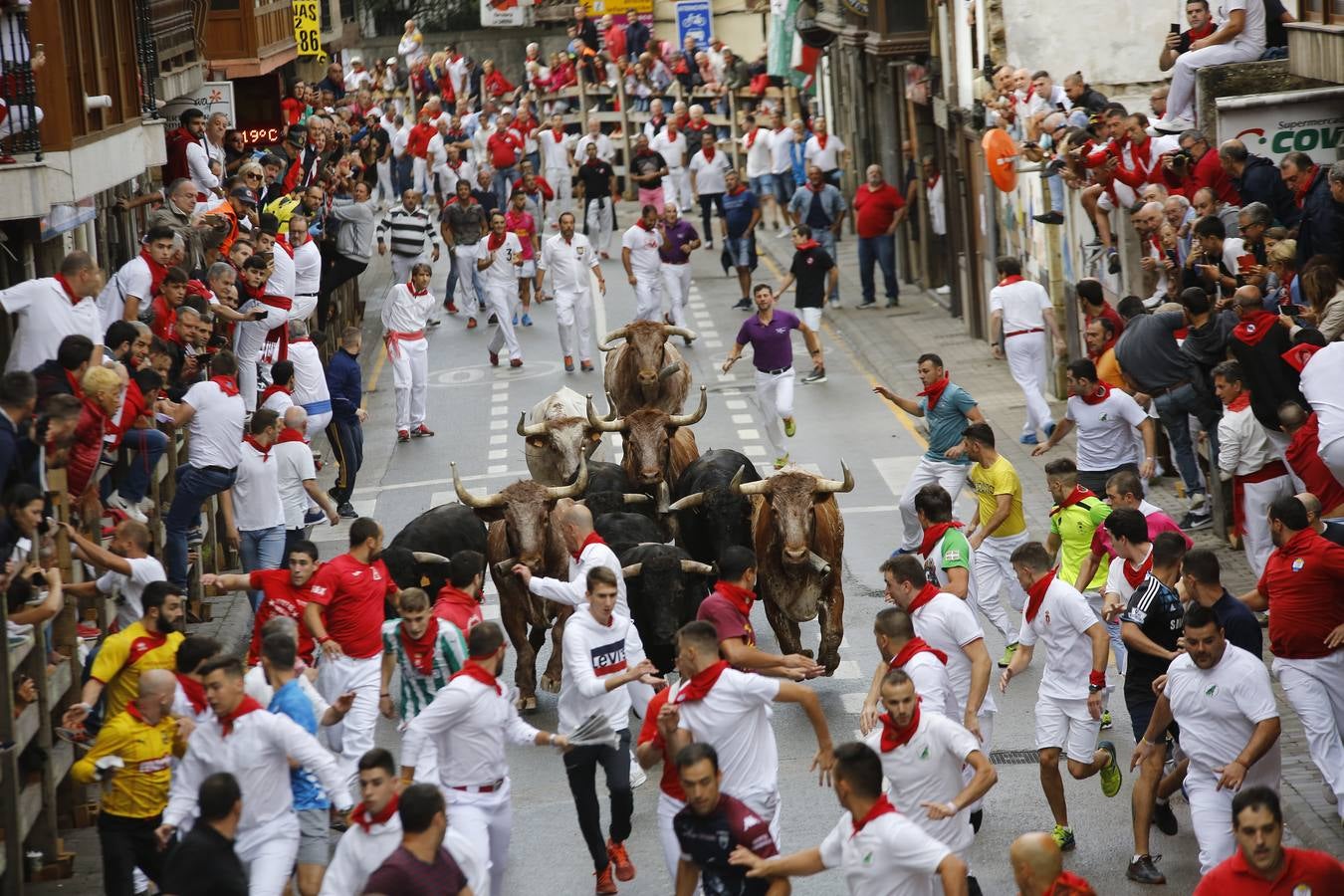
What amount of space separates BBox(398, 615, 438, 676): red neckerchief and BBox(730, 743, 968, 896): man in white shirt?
341 cm

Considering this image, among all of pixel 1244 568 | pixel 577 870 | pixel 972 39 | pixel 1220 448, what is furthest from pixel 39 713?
pixel 972 39

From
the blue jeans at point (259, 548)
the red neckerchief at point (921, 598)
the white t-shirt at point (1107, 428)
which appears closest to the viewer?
the red neckerchief at point (921, 598)

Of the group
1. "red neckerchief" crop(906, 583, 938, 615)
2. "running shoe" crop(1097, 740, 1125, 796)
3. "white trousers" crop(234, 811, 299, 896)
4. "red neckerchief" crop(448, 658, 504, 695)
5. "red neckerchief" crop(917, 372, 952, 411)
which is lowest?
"running shoe" crop(1097, 740, 1125, 796)

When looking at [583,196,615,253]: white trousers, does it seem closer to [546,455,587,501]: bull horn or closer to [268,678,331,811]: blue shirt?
[546,455,587,501]: bull horn

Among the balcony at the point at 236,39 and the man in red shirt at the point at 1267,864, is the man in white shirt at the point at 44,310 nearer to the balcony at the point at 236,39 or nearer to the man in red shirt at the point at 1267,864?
the man in red shirt at the point at 1267,864

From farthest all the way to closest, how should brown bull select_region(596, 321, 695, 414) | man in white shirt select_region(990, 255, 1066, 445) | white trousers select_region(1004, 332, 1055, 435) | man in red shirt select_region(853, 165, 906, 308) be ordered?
1. man in red shirt select_region(853, 165, 906, 308)
2. white trousers select_region(1004, 332, 1055, 435)
3. man in white shirt select_region(990, 255, 1066, 445)
4. brown bull select_region(596, 321, 695, 414)

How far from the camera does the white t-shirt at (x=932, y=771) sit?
31.8 feet

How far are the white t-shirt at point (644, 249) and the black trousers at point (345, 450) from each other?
827 centimetres

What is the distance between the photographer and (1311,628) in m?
11.2

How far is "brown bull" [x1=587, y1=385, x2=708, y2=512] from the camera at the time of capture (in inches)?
667

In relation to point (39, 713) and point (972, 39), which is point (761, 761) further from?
point (972, 39)

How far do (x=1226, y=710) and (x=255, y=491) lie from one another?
28.8 feet

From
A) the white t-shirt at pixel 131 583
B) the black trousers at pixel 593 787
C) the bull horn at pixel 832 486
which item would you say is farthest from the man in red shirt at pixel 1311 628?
the white t-shirt at pixel 131 583

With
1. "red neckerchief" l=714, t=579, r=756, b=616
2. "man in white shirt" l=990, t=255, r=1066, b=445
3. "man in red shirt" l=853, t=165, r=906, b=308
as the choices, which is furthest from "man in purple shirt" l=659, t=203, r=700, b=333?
"red neckerchief" l=714, t=579, r=756, b=616
